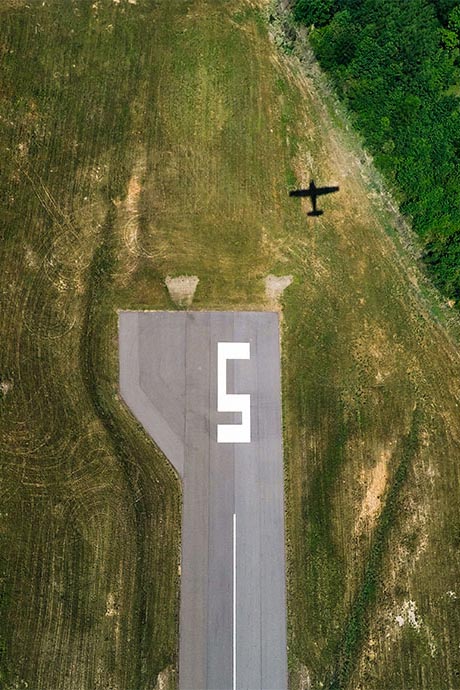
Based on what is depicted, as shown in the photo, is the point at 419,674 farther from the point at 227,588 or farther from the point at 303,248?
the point at 303,248

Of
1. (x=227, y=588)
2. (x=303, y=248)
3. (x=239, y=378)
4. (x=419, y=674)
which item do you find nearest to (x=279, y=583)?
(x=227, y=588)

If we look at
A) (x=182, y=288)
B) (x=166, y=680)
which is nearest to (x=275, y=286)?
(x=182, y=288)

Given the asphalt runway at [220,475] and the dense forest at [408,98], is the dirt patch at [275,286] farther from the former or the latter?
the dense forest at [408,98]

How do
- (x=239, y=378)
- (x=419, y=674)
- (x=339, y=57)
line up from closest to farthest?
(x=419, y=674)
(x=239, y=378)
(x=339, y=57)

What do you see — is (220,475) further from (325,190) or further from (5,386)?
(325,190)

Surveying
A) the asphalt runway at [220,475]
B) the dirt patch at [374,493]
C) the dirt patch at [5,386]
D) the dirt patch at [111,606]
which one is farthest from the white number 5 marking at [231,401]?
the dirt patch at [5,386]

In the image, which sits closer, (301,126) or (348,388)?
(348,388)

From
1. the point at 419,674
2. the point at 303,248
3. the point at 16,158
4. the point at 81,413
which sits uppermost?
the point at 16,158

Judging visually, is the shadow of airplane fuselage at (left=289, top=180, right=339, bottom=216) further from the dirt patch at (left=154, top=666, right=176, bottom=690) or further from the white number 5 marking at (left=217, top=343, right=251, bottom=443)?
the dirt patch at (left=154, top=666, right=176, bottom=690)
